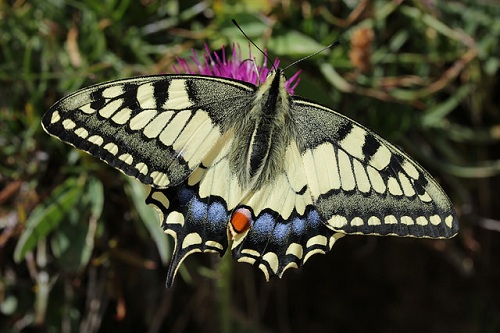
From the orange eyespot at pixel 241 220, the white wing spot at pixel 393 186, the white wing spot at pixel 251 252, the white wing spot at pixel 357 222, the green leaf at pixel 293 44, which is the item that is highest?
the green leaf at pixel 293 44

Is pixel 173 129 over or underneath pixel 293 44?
underneath

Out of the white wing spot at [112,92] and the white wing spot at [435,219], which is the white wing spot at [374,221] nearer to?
the white wing spot at [435,219]

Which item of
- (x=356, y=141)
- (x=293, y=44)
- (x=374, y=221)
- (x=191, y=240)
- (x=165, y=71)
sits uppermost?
(x=293, y=44)

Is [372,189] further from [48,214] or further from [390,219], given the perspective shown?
[48,214]

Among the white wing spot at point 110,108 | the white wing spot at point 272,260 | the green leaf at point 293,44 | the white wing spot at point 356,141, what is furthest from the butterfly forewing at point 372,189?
the green leaf at point 293,44

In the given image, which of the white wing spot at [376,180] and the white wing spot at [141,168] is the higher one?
the white wing spot at [376,180]

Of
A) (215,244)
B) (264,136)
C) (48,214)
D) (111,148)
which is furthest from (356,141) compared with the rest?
(48,214)

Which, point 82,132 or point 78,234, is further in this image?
point 78,234

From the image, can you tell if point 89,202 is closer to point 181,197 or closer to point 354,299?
point 181,197
